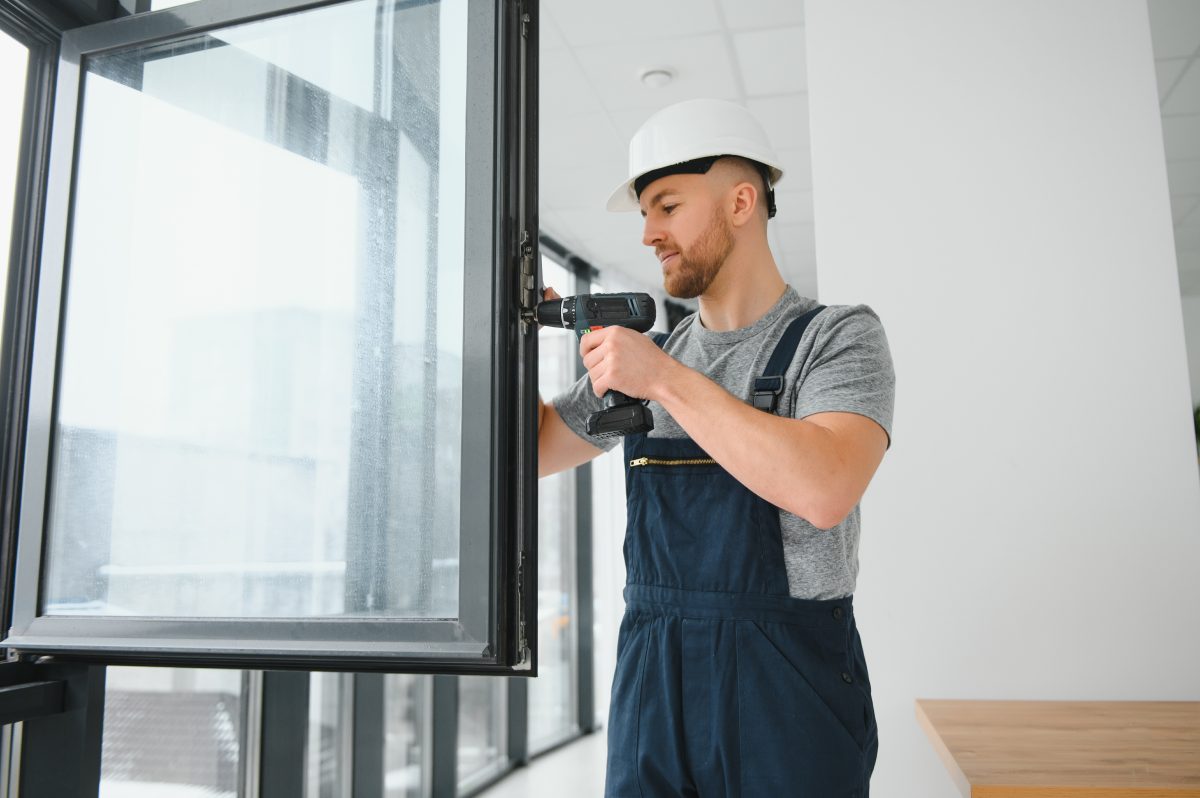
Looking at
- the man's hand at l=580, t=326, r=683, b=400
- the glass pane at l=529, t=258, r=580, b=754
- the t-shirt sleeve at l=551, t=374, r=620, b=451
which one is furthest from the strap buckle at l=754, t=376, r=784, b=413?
the glass pane at l=529, t=258, r=580, b=754

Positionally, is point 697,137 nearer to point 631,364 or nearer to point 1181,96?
point 631,364

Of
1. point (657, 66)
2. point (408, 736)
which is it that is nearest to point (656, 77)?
point (657, 66)

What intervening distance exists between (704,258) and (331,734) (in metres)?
2.33

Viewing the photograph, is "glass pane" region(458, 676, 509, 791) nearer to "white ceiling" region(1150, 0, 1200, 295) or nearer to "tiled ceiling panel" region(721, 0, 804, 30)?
"tiled ceiling panel" region(721, 0, 804, 30)

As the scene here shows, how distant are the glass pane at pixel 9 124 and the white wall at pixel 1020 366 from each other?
162cm

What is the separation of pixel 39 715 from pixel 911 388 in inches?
70.4

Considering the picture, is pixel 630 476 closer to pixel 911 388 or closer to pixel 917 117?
pixel 911 388

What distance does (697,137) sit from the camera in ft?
4.52

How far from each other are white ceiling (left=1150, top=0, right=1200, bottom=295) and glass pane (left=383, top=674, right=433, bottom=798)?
3349 mm

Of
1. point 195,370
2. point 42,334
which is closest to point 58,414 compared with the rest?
point 42,334

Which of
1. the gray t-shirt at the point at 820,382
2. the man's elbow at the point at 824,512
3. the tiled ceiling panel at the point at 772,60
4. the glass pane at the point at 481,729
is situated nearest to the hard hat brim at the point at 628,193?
the gray t-shirt at the point at 820,382

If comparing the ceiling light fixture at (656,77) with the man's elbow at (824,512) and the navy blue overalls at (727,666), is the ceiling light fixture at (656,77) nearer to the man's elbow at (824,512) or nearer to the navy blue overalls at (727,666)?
the navy blue overalls at (727,666)

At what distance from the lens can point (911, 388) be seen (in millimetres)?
2074

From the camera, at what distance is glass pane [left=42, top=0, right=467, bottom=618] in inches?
48.4
